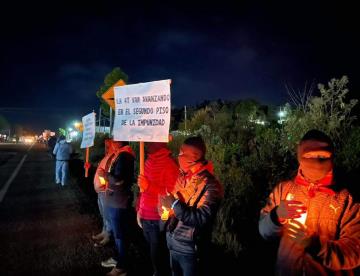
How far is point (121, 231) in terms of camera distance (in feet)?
16.8

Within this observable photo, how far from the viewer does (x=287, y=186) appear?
2656 mm

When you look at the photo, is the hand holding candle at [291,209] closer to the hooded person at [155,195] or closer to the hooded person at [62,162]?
the hooded person at [155,195]

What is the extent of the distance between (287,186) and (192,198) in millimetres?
1068

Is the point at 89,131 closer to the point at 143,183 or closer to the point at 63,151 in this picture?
the point at 143,183

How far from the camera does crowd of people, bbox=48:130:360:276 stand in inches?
93.0

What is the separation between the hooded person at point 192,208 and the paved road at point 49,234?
7.14 feet

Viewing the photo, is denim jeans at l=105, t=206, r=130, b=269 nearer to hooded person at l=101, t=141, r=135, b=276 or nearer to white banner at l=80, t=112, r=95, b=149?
hooded person at l=101, t=141, r=135, b=276

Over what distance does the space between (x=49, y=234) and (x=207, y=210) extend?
16.0 feet

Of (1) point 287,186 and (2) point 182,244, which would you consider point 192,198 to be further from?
(1) point 287,186

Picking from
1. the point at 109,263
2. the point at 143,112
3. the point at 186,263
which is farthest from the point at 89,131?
the point at 186,263

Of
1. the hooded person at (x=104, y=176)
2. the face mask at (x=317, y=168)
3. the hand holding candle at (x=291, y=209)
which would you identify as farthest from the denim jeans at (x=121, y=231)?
the face mask at (x=317, y=168)

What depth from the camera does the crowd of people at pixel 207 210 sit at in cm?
236

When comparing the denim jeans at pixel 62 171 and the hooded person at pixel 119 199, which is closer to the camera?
the hooded person at pixel 119 199

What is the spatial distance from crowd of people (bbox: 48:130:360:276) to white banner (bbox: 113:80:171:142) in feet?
0.69
